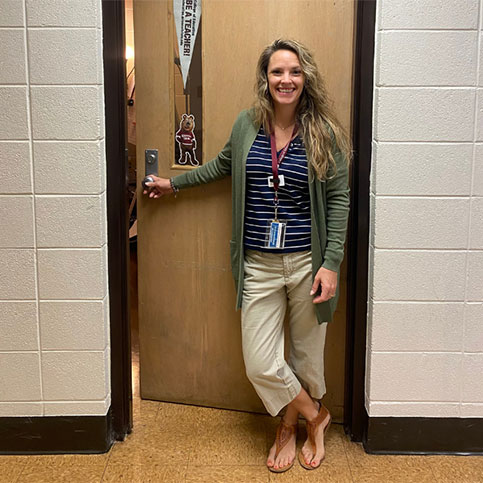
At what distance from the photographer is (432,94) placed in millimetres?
2607

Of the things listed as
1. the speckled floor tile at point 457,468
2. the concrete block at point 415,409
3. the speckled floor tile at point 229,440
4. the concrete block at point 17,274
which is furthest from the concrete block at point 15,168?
the speckled floor tile at point 457,468

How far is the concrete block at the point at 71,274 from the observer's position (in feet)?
8.90

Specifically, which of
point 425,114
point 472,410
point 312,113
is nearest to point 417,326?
point 472,410

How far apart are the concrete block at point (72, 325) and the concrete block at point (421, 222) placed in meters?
1.08

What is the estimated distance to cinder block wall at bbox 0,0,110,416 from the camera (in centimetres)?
258

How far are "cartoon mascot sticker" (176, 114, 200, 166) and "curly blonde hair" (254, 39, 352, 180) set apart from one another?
37cm

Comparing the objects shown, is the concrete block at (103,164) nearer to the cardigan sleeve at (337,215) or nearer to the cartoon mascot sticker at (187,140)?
the cartoon mascot sticker at (187,140)

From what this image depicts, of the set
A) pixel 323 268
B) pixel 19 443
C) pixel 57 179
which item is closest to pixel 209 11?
A: pixel 57 179

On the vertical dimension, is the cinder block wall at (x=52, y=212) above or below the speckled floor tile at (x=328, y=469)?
above

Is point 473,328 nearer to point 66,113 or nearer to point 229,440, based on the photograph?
point 229,440

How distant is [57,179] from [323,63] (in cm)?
108

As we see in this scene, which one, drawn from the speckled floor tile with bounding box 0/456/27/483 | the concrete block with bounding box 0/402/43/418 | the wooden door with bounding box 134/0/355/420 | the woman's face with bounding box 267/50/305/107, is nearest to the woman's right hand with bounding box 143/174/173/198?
the wooden door with bounding box 134/0/355/420

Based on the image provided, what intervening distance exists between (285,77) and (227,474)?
56.7 inches

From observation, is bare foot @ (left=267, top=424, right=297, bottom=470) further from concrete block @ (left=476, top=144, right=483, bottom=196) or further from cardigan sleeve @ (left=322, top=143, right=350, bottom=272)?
concrete block @ (left=476, top=144, right=483, bottom=196)
